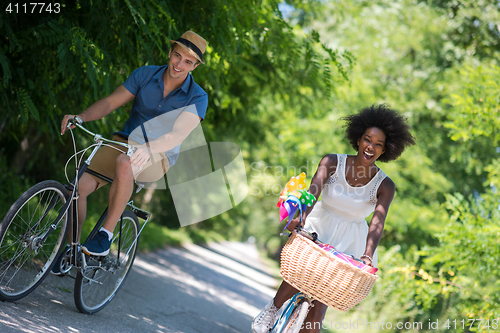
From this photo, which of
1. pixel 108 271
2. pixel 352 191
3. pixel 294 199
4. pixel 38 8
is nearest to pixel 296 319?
pixel 294 199

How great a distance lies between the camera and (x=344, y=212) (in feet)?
11.7

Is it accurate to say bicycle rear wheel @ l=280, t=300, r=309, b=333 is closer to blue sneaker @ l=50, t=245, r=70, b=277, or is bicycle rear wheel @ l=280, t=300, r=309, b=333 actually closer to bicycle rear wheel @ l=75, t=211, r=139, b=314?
bicycle rear wheel @ l=75, t=211, r=139, b=314

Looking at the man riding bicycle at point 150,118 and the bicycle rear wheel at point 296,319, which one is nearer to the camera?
the bicycle rear wheel at point 296,319

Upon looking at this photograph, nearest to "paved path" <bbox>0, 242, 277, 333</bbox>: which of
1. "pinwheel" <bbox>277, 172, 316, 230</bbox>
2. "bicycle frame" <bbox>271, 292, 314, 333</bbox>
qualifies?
"bicycle frame" <bbox>271, 292, 314, 333</bbox>

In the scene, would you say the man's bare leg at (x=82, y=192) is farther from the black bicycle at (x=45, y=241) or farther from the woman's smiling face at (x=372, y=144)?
the woman's smiling face at (x=372, y=144)

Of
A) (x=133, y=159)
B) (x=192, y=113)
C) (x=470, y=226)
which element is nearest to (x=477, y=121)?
(x=470, y=226)

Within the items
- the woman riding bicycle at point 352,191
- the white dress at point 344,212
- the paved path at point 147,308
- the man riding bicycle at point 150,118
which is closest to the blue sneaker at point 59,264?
the man riding bicycle at point 150,118

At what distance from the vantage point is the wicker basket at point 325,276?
2.83 meters

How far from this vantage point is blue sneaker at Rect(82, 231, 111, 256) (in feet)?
11.0

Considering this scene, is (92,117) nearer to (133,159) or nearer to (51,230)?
(133,159)

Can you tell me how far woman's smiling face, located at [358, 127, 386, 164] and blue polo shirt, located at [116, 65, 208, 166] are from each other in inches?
50.6

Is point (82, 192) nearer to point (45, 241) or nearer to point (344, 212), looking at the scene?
point (45, 241)

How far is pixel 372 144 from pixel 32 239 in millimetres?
2641

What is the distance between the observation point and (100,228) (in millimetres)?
3504
